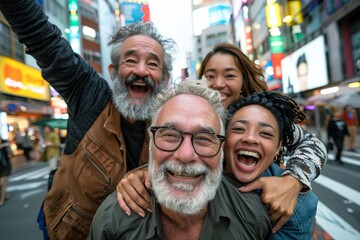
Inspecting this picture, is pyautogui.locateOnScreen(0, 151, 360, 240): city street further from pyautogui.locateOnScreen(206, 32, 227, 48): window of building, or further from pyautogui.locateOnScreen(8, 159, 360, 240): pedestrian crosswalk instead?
pyautogui.locateOnScreen(206, 32, 227, 48): window of building

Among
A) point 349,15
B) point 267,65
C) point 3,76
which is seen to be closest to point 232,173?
point 3,76

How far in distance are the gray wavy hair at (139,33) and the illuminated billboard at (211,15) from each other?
8697 cm

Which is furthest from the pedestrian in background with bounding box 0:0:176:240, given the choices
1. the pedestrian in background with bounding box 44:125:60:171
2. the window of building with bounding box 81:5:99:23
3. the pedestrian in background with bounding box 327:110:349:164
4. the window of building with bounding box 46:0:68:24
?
the window of building with bounding box 81:5:99:23

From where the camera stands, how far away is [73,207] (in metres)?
1.82

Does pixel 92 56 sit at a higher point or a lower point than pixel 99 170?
higher

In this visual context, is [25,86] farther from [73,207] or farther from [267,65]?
[267,65]

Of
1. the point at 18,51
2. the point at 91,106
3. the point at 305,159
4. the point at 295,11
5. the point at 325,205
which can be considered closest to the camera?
the point at 305,159

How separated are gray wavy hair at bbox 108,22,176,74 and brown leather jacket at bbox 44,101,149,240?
21.9 inches

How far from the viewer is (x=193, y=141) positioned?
1554 millimetres

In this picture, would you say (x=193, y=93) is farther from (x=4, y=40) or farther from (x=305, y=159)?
(x=4, y=40)

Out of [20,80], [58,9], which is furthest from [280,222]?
[58,9]

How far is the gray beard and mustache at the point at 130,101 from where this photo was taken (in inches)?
77.4

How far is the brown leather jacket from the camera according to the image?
5.90 ft

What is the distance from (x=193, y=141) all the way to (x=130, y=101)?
654 millimetres
